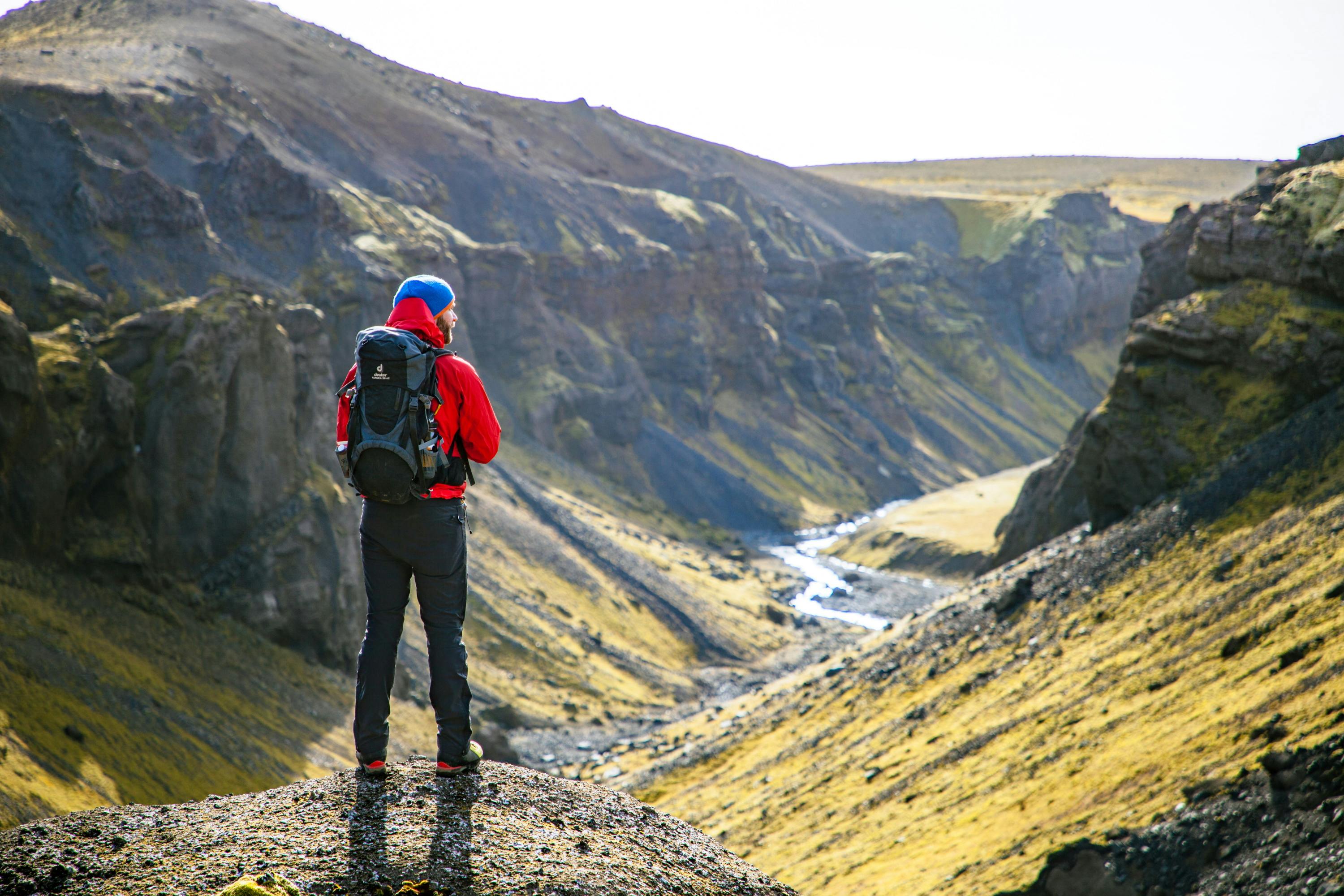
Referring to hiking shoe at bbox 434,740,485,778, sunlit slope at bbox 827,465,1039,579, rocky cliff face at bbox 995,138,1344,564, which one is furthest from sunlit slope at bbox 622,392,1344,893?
sunlit slope at bbox 827,465,1039,579

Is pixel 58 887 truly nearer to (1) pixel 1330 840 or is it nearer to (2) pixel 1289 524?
(1) pixel 1330 840

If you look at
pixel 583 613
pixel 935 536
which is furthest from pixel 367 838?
pixel 935 536

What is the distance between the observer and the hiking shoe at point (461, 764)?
9.66 meters

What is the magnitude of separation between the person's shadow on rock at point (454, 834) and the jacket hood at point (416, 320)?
13.6 feet

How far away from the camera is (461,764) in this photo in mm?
9742

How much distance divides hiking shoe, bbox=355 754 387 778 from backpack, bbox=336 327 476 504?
2.54 metres

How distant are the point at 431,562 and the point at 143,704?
18.5 metres

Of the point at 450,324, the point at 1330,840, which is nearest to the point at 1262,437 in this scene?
the point at 1330,840

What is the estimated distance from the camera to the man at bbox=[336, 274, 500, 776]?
365 inches

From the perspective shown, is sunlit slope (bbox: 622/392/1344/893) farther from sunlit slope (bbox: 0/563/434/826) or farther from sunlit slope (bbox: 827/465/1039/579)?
sunlit slope (bbox: 827/465/1039/579)

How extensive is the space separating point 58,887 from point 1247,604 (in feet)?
72.2

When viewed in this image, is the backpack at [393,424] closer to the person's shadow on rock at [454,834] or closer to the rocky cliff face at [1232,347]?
the person's shadow on rock at [454,834]

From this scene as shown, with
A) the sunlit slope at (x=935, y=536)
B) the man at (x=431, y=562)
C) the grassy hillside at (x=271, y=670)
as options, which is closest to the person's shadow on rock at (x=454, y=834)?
the man at (x=431, y=562)

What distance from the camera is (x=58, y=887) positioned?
778 cm
